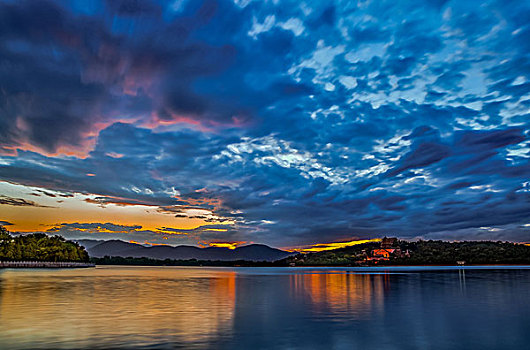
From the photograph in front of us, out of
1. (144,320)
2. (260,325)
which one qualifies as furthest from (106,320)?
(260,325)

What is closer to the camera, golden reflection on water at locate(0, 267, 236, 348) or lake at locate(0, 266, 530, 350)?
lake at locate(0, 266, 530, 350)

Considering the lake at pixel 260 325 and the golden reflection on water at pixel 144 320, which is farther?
the golden reflection on water at pixel 144 320

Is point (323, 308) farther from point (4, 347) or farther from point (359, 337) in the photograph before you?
point (4, 347)

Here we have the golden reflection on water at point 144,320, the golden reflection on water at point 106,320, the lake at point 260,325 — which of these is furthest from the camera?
the golden reflection on water at point 106,320

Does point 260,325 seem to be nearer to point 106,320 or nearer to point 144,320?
point 144,320

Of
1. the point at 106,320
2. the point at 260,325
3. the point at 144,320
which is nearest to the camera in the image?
the point at 260,325

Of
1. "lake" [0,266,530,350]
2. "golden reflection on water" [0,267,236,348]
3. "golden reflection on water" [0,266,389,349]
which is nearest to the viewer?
"lake" [0,266,530,350]

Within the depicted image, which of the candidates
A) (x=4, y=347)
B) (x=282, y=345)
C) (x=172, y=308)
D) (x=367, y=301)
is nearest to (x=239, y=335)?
(x=282, y=345)

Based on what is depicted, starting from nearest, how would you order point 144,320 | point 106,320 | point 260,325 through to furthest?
point 260,325
point 106,320
point 144,320

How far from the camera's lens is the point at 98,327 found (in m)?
29.3

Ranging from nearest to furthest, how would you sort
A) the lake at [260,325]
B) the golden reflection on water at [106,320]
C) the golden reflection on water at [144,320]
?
the lake at [260,325]
the golden reflection on water at [144,320]
the golden reflection on water at [106,320]

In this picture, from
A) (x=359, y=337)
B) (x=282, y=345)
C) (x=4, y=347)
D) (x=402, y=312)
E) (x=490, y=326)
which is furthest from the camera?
(x=402, y=312)

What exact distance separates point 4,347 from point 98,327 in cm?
749

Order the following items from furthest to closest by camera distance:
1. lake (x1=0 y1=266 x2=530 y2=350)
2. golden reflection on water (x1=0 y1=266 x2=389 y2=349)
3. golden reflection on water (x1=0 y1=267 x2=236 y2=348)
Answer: golden reflection on water (x1=0 y1=267 x2=236 y2=348) → golden reflection on water (x1=0 y1=266 x2=389 y2=349) → lake (x1=0 y1=266 x2=530 y2=350)
